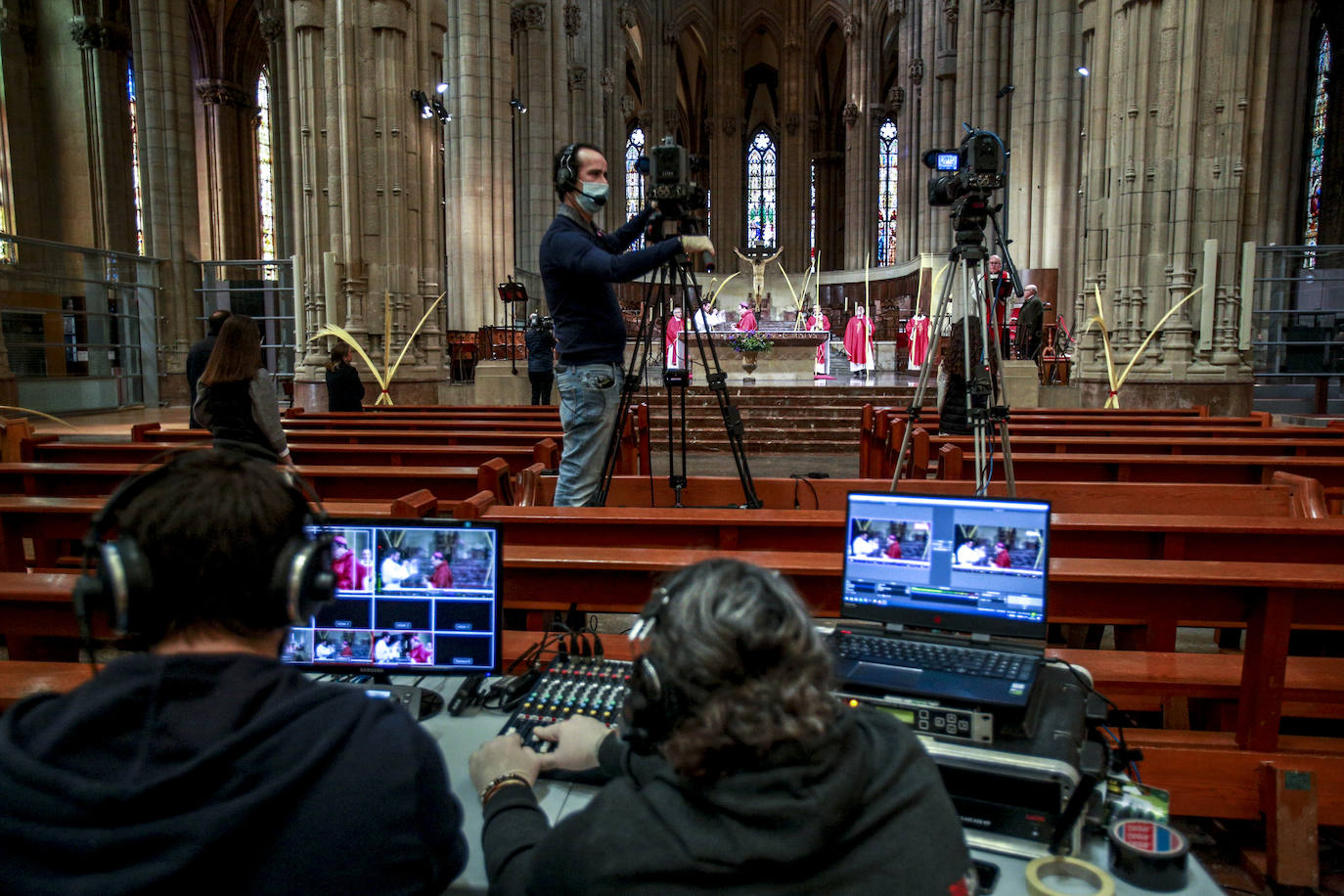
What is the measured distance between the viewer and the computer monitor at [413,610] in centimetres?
205

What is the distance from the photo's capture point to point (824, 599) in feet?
Answer: 9.74

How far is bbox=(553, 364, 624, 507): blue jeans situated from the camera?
3814mm

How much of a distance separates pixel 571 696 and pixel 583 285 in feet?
7.48

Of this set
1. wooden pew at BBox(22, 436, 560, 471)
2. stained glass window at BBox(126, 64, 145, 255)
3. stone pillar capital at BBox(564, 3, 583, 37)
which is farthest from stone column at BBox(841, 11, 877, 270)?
wooden pew at BBox(22, 436, 560, 471)

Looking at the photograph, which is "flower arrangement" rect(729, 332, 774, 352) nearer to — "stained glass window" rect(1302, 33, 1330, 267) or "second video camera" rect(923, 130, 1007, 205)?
"second video camera" rect(923, 130, 1007, 205)

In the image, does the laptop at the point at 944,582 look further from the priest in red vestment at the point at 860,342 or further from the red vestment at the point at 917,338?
the priest in red vestment at the point at 860,342

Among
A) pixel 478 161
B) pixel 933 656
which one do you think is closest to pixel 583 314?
pixel 933 656

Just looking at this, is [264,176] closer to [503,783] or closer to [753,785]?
[503,783]

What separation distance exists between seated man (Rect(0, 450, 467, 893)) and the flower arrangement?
48.0ft

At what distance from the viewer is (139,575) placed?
107cm

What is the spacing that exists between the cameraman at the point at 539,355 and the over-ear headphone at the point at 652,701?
10.6 metres

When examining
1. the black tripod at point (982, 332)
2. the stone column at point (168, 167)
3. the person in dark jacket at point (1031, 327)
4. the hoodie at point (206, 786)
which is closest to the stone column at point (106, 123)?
the stone column at point (168, 167)

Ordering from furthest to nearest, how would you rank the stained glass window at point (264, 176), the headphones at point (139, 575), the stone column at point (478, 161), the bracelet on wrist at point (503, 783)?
the stained glass window at point (264, 176), the stone column at point (478, 161), the bracelet on wrist at point (503, 783), the headphones at point (139, 575)

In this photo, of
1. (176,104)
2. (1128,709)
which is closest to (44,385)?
(176,104)
